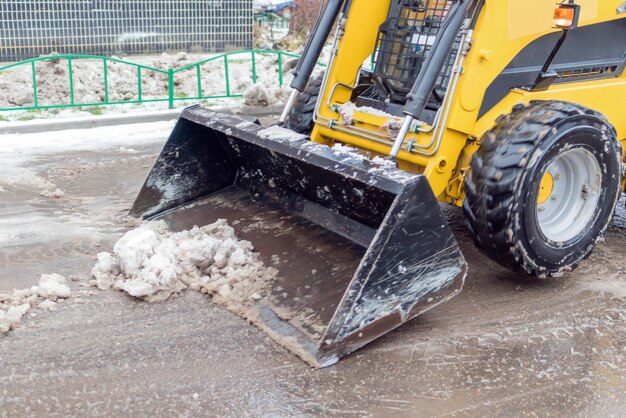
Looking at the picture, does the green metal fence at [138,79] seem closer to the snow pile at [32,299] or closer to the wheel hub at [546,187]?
the snow pile at [32,299]

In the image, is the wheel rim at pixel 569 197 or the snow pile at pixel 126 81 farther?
the snow pile at pixel 126 81

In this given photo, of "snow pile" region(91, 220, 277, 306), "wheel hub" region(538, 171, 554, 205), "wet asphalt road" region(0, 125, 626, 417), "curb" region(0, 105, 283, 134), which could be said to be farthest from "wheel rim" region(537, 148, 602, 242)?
"curb" region(0, 105, 283, 134)

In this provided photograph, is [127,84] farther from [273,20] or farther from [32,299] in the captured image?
[32,299]

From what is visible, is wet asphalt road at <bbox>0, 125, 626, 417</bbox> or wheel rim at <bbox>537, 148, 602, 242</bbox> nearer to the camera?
wet asphalt road at <bbox>0, 125, 626, 417</bbox>

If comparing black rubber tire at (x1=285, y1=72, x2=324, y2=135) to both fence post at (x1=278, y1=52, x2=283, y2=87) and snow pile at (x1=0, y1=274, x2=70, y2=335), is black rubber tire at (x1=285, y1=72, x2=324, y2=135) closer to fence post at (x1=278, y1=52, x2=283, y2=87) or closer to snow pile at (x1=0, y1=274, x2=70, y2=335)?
snow pile at (x1=0, y1=274, x2=70, y2=335)

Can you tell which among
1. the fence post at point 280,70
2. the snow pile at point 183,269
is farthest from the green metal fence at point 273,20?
the snow pile at point 183,269

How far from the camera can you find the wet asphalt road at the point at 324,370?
11.1 feet

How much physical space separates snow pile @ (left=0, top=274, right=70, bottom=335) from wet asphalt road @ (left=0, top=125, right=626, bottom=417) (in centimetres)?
7

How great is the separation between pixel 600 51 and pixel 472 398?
2.90 meters

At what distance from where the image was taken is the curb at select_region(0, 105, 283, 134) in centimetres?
907

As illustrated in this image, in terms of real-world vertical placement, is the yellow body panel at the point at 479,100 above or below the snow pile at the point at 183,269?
above

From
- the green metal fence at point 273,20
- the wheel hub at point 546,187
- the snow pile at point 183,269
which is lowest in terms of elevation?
the snow pile at point 183,269

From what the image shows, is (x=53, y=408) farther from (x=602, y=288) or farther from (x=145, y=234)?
(x=602, y=288)

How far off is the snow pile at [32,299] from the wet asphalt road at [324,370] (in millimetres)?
69
